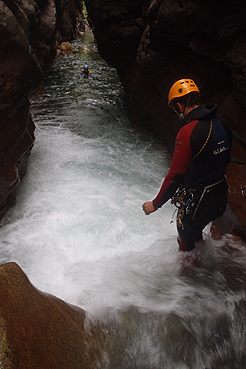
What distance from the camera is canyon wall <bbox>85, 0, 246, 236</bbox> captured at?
387 cm

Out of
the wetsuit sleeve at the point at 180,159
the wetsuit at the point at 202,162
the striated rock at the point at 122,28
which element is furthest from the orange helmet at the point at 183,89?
the striated rock at the point at 122,28

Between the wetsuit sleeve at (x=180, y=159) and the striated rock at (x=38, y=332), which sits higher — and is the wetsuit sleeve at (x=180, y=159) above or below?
above

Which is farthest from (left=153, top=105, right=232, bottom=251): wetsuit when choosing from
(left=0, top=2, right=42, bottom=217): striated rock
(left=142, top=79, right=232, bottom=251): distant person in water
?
(left=0, top=2, right=42, bottom=217): striated rock

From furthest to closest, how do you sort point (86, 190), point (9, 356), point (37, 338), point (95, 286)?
point (86, 190) → point (95, 286) → point (37, 338) → point (9, 356)

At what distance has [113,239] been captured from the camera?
3.93 metres

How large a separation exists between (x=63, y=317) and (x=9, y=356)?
564 millimetres

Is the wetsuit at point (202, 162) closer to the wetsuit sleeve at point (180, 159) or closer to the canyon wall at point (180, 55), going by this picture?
the wetsuit sleeve at point (180, 159)

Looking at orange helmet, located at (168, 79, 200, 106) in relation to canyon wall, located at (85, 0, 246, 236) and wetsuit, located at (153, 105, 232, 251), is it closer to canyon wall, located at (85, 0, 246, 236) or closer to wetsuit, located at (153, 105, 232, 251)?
wetsuit, located at (153, 105, 232, 251)

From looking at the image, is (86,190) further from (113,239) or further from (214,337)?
(214,337)

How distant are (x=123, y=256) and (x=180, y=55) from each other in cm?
484

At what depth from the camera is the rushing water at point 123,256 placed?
2.19 m

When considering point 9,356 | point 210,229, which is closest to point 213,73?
point 210,229

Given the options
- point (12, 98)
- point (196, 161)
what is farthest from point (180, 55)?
point (196, 161)

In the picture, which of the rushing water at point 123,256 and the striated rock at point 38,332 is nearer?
the striated rock at point 38,332
